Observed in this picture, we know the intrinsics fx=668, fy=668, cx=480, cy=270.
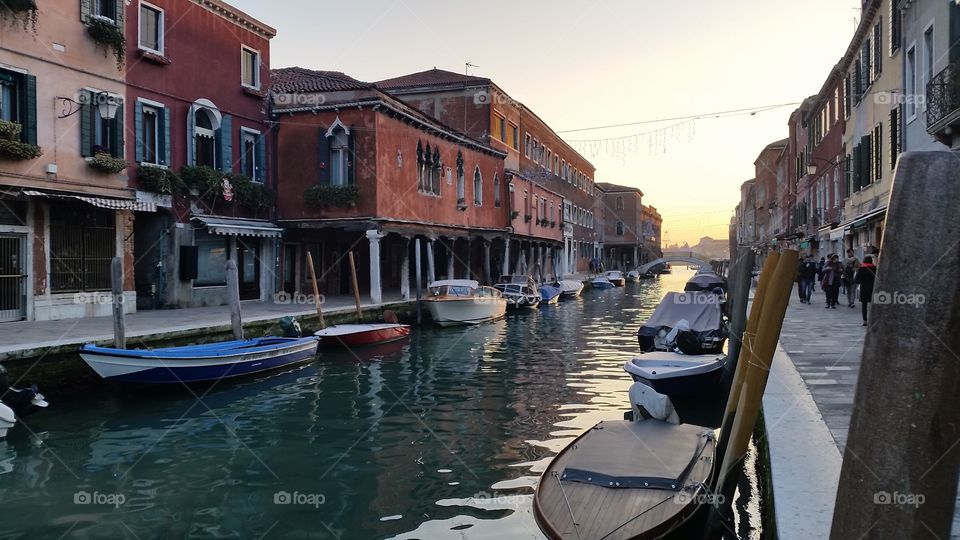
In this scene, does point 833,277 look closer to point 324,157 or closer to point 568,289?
point 324,157

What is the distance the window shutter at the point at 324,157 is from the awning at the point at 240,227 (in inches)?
75.6

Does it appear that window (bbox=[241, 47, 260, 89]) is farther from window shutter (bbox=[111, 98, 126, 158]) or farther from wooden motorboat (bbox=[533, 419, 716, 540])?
wooden motorboat (bbox=[533, 419, 716, 540])

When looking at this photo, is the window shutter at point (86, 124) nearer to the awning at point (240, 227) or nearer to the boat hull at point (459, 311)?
the awning at point (240, 227)

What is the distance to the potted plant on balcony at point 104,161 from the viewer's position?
518 inches

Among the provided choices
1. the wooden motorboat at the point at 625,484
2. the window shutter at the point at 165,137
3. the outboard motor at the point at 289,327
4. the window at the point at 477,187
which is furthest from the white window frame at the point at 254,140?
the wooden motorboat at the point at 625,484

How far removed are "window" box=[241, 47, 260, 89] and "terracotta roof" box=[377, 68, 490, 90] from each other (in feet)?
39.3

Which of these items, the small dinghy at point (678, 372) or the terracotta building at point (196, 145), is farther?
the terracotta building at point (196, 145)

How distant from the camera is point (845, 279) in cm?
1755

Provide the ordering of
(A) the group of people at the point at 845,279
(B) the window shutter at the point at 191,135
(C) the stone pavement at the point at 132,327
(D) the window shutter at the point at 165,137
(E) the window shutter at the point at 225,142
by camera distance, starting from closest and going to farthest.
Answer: (C) the stone pavement at the point at 132,327 → (A) the group of people at the point at 845,279 → (D) the window shutter at the point at 165,137 → (B) the window shutter at the point at 191,135 → (E) the window shutter at the point at 225,142

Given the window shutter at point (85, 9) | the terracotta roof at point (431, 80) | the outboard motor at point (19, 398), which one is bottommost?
the outboard motor at point (19, 398)

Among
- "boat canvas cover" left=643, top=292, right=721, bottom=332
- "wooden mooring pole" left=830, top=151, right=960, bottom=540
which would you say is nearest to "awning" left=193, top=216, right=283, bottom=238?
"boat canvas cover" left=643, top=292, right=721, bottom=332

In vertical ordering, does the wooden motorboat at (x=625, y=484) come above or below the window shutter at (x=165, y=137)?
below

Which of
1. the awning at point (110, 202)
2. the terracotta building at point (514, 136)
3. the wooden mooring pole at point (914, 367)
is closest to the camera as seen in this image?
the wooden mooring pole at point (914, 367)

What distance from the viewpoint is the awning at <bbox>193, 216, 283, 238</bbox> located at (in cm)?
1606
